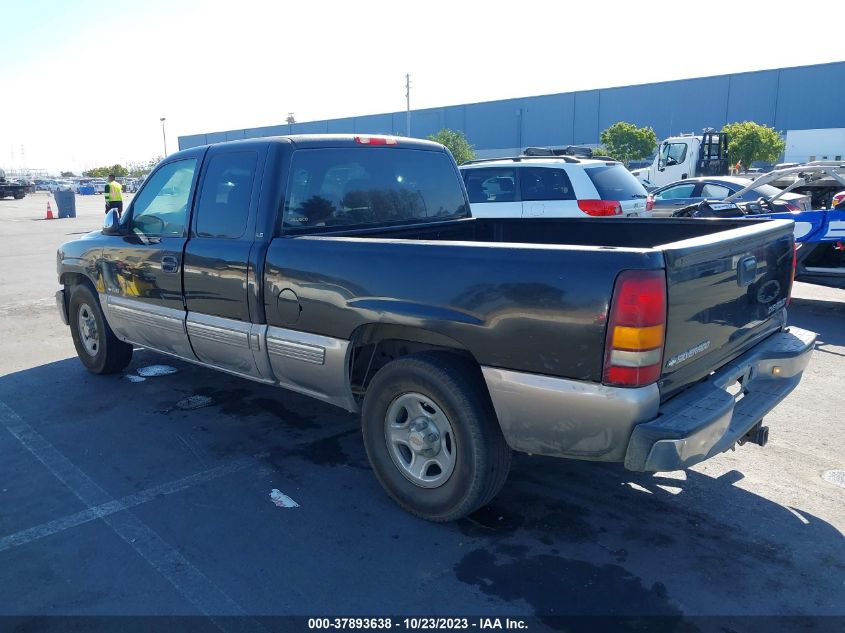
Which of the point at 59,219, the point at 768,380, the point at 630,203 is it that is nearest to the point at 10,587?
the point at 768,380

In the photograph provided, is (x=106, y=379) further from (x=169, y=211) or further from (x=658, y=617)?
(x=658, y=617)

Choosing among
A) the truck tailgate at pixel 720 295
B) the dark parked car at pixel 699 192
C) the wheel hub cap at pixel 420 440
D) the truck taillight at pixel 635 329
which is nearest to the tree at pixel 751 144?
the dark parked car at pixel 699 192

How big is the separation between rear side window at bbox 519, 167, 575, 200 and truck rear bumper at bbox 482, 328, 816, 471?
21.3 ft

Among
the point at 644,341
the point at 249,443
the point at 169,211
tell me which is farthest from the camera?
the point at 169,211

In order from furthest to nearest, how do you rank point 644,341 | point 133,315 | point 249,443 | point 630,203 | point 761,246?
point 630,203, point 133,315, point 249,443, point 761,246, point 644,341

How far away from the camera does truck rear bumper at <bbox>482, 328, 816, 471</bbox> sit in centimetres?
274

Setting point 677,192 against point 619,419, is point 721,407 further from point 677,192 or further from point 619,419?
A: point 677,192

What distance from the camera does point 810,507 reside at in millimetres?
3605

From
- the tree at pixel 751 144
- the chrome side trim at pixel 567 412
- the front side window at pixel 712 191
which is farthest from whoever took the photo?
the tree at pixel 751 144

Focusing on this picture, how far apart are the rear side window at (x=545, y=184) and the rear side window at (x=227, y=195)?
6.05m

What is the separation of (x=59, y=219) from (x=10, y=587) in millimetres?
28073

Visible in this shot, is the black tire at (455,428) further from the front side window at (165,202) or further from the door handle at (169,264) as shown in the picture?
the front side window at (165,202)

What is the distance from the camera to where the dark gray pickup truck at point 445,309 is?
277cm

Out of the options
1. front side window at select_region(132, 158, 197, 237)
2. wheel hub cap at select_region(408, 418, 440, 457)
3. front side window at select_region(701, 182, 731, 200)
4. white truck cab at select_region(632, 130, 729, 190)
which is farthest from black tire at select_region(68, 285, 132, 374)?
white truck cab at select_region(632, 130, 729, 190)
